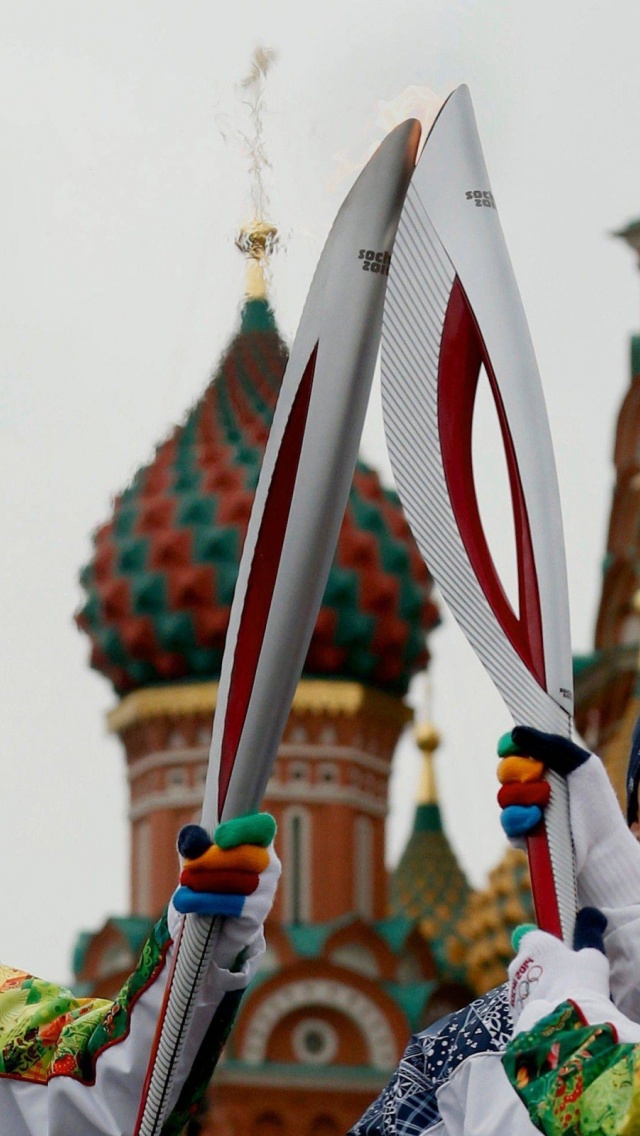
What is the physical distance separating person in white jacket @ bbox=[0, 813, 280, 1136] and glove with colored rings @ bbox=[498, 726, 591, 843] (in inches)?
14.8

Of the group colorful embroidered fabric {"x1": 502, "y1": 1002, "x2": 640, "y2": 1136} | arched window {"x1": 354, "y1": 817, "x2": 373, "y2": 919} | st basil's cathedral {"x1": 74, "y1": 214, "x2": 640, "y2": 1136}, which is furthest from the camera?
arched window {"x1": 354, "y1": 817, "x2": 373, "y2": 919}

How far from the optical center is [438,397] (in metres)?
3.39

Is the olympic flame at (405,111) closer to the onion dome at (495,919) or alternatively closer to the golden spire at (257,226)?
the golden spire at (257,226)

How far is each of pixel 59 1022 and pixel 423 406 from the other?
103 cm

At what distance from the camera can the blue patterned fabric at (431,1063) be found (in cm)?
337

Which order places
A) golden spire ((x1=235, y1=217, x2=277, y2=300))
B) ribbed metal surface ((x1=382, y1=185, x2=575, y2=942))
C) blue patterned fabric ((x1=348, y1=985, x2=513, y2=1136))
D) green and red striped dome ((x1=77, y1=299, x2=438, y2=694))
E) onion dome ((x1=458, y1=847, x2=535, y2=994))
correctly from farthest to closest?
green and red striped dome ((x1=77, y1=299, x2=438, y2=694)), onion dome ((x1=458, y1=847, x2=535, y2=994)), golden spire ((x1=235, y1=217, x2=277, y2=300)), blue patterned fabric ((x1=348, y1=985, x2=513, y2=1136)), ribbed metal surface ((x1=382, y1=185, x2=575, y2=942))

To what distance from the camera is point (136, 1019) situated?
3391 mm

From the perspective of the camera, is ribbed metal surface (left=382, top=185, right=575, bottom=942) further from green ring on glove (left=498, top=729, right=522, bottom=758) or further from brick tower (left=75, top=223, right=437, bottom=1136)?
brick tower (left=75, top=223, right=437, bottom=1136)

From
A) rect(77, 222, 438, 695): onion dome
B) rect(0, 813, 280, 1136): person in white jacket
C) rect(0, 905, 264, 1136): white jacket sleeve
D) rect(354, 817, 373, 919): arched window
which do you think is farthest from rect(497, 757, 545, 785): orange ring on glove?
rect(354, 817, 373, 919): arched window

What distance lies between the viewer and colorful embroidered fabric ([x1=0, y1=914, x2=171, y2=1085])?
11.2 ft

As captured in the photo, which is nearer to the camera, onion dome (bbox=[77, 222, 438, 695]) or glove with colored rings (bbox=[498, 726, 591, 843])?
glove with colored rings (bbox=[498, 726, 591, 843])

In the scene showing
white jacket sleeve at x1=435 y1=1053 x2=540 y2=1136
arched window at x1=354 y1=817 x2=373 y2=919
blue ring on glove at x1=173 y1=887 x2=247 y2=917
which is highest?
arched window at x1=354 y1=817 x2=373 y2=919

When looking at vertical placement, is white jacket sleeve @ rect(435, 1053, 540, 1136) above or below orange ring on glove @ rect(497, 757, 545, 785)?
below

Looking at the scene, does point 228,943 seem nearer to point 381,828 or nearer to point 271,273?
point 271,273
